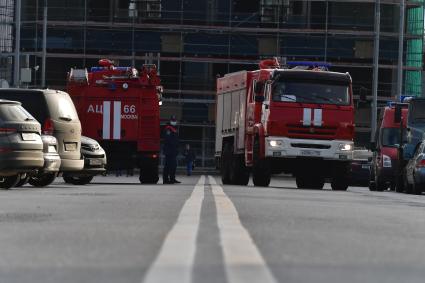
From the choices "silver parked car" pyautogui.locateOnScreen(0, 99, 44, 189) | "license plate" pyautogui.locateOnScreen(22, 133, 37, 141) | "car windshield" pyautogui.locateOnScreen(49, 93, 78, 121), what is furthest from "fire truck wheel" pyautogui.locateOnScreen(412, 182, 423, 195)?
"license plate" pyautogui.locateOnScreen(22, 133, 37, 141)

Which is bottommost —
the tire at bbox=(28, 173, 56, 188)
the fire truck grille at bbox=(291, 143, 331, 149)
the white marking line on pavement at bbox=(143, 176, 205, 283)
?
the tire at bbox=(28, 173, 56, 188)

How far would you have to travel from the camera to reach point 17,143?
73.4ft

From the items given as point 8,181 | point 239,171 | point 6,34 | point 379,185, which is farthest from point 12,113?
point 6,34

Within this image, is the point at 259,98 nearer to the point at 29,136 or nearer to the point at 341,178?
the point at 341,178

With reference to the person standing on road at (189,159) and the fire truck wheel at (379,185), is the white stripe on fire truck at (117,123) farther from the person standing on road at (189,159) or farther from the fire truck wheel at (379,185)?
the person standing on road at (189,159)

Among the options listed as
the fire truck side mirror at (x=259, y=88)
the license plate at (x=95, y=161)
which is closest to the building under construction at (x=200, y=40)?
the fire truck side mirror at (x=259, y=88)

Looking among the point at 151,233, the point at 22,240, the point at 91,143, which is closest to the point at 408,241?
the point at 151,233

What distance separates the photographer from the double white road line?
670 centimetres

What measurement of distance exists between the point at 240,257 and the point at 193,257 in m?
0.27

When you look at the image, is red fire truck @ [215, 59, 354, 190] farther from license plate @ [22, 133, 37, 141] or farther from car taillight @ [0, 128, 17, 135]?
car taillight @ [0, 128, 17, 135]

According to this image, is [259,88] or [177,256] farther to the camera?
[259,88]

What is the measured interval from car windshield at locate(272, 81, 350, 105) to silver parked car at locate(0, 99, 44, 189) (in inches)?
342

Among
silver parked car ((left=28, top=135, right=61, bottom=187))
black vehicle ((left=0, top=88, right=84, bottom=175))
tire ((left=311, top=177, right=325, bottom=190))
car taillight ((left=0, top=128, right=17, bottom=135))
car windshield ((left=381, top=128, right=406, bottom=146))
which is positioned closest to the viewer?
car taillight ((left=0, top=128, right=17, bottom=135))

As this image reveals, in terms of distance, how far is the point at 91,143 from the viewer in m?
29.8
